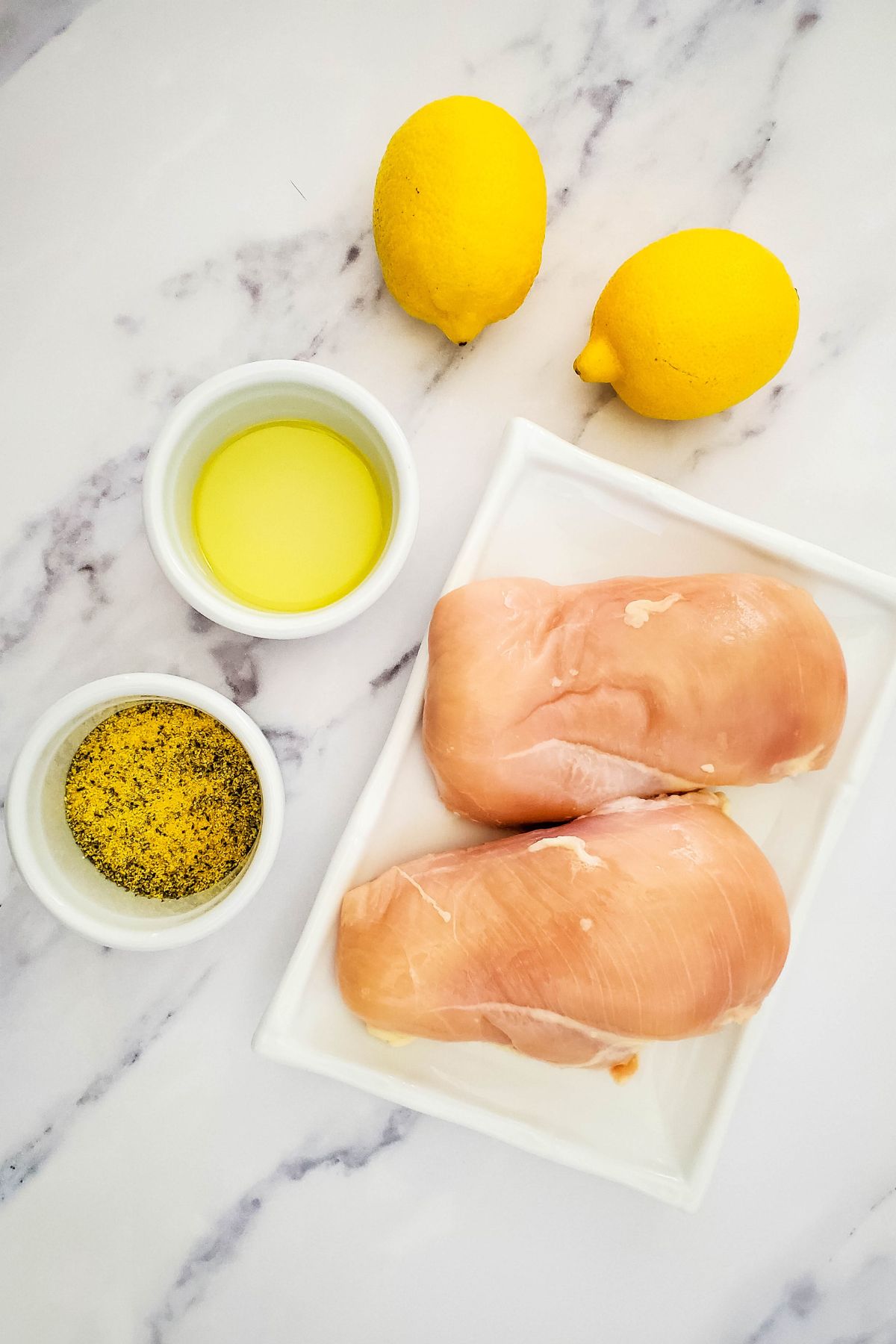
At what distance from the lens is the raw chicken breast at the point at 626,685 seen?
0.64 metres

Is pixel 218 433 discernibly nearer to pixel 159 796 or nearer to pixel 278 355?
pixel 278 355

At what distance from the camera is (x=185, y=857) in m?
0.67

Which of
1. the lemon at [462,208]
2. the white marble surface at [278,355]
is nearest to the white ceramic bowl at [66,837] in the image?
the white marble surface at [278,355]

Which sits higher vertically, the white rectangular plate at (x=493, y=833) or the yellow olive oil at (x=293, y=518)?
the yellow olive oil at (x=293, y=518)

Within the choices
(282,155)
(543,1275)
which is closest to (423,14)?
(282,155)

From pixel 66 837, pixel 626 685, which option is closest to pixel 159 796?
pixel 66 837

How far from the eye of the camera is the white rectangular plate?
2.22 ft

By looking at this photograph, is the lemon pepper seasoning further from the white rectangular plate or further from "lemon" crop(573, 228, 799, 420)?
"lemon" crop(573, 228, 799, 420)

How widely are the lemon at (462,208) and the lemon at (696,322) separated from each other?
84mm

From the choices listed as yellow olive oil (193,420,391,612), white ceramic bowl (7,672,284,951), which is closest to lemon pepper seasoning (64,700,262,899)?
white ceramic bowl (7,672,284,951)

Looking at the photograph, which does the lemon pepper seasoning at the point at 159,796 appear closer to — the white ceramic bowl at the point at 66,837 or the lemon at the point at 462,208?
the white ceramic bowl at the point at 66,837

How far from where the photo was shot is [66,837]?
0.67m

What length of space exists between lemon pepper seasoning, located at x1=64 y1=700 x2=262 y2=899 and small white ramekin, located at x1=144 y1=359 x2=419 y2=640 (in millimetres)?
105

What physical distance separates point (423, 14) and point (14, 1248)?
1129 millimetres
